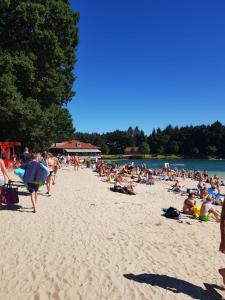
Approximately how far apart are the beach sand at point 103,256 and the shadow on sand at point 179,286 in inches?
0.6

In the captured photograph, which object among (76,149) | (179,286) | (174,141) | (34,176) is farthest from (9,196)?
(174,141)

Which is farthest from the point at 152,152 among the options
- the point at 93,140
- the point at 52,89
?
the point at 52,89

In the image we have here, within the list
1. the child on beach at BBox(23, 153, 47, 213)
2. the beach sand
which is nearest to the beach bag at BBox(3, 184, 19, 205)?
the beach sand

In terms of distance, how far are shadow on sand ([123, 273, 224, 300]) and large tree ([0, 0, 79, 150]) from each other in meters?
17.6

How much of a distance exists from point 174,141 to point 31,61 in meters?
116

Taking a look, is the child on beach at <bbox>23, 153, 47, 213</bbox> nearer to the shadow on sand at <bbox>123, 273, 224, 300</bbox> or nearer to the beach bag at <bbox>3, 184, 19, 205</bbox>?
the beach bag at <bbox>3, 184, 19, 205</bbox>

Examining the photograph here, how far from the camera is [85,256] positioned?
7.13m

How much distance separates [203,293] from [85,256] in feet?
7.89

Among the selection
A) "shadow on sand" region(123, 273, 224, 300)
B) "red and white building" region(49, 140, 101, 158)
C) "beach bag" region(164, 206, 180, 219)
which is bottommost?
"shadow on sand" region(123, 273, 224, 300)

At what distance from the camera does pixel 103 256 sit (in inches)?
284

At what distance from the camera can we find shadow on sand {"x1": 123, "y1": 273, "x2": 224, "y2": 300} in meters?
5.75

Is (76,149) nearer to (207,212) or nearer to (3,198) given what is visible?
(207,212)

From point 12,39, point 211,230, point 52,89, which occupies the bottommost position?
point 211,230

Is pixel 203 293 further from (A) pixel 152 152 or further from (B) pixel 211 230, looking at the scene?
(A) pixel 152 152
